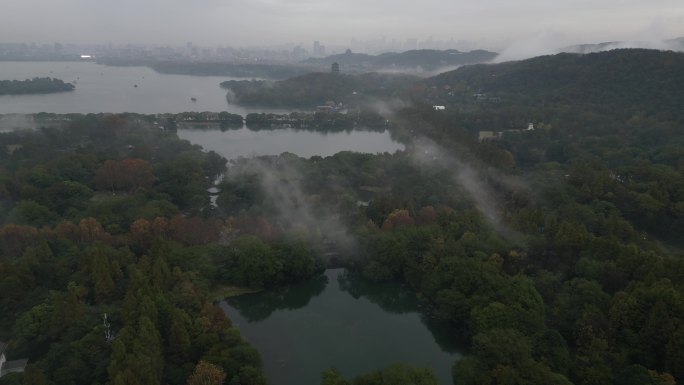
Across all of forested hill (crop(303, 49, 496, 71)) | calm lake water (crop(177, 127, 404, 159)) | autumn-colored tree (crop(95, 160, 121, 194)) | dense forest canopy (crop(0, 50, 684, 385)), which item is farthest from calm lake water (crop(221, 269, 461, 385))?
forested hill (crop(303, 49, 496, 71))

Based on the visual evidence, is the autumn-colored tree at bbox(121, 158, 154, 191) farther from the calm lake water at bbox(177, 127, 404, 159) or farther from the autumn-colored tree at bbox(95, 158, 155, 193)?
the calm lake water at bbox(177, 127, 404, 159)

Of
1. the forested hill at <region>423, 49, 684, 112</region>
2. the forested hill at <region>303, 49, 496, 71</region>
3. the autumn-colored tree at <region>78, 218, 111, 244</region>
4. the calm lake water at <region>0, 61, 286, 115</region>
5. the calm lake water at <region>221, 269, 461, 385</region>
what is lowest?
the calm lake water at <region>221, 269, 461, 385</region>

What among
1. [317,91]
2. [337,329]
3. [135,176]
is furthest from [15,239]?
[317,91]

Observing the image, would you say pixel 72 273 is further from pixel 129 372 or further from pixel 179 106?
pixel 179 106

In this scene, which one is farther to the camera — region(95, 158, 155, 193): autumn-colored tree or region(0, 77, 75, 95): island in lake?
region(0, 77, 75, 95): island in lake

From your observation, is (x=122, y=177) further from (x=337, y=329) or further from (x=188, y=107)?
(x=188, y=107)

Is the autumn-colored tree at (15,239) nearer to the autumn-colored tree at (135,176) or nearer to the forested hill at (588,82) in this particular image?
the autumn-colored tree at (135,176)
